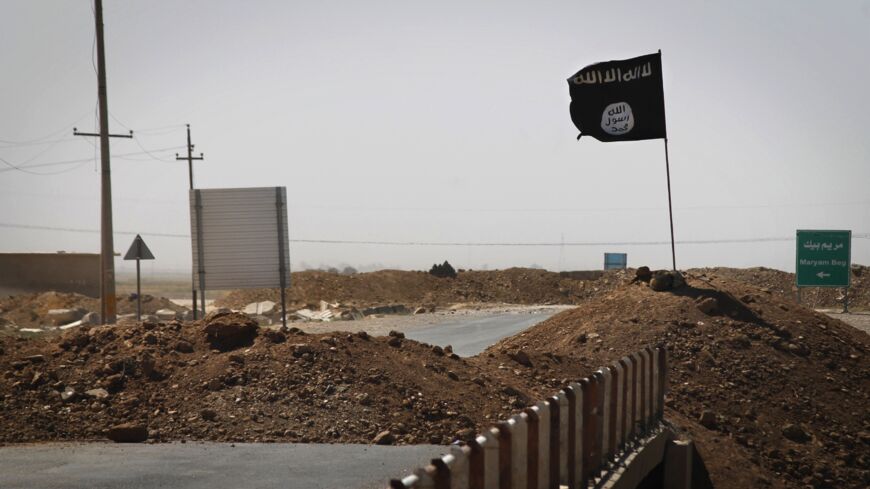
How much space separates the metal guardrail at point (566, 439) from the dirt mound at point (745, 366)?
2810mm

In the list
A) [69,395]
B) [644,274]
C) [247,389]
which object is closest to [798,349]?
[644,274]

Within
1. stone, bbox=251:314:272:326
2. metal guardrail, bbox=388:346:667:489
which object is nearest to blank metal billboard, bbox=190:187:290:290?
metal guardrail, bbox=388:346:667:489

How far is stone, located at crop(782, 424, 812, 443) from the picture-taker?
1428 cm

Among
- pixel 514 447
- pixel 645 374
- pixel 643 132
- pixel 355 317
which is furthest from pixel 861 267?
pixel 514 447

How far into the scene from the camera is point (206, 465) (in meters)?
9.95

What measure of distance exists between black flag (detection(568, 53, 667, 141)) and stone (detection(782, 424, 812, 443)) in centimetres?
711

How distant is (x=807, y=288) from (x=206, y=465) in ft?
150

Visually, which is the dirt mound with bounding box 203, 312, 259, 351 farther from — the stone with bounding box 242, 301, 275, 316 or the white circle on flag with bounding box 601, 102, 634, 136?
the stone with bounding box 242, 301, 275, 316

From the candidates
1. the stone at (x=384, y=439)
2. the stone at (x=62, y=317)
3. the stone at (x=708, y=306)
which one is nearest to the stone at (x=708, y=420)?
the stone at (x=708, y=306)

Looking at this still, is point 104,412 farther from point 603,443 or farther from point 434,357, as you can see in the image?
point 603,443

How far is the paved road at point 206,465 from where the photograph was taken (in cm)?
909

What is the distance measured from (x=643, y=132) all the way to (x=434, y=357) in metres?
7.45

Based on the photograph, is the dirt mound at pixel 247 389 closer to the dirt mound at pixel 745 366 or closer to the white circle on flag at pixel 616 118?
the dirt mound at pixel 745 366

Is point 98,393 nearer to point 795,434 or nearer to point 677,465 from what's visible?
point 677,465
